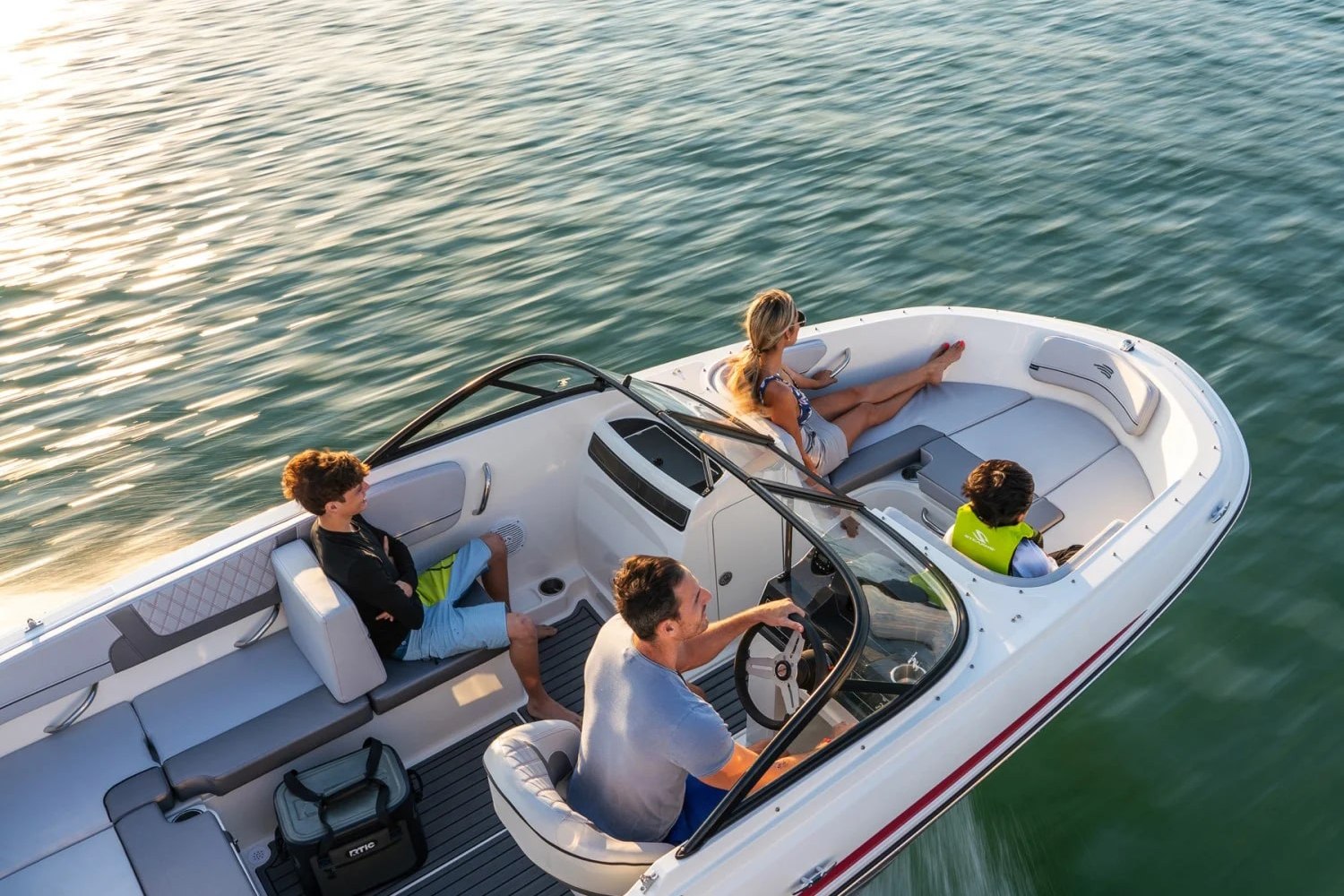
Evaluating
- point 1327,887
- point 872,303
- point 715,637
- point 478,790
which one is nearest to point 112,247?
point 872,303

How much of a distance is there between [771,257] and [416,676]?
5.48 meters

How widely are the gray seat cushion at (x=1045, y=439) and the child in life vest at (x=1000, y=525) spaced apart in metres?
1.25

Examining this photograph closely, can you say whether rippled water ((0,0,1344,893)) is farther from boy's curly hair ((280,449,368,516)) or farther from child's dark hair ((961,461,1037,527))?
boy's curly hair ((280,449,368,516))

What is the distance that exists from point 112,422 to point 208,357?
0.88 meters

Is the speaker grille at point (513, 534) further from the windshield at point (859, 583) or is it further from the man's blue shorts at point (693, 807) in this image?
the man's blue shorts at point (693, 807)

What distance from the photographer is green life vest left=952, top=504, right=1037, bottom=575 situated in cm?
364

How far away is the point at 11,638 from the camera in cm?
358

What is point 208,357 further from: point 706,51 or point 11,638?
point 706,51

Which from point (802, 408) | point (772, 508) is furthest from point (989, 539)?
point (802, 408)

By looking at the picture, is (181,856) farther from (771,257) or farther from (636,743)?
(771,257)

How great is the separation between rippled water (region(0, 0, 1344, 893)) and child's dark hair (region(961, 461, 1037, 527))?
130 cm

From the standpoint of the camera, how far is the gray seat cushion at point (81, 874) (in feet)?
10.2

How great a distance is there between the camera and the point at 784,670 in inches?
132

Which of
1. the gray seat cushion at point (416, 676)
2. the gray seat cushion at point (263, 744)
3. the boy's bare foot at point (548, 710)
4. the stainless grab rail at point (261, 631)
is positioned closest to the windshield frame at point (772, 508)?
the stainless grab rail at point (261, 631)
